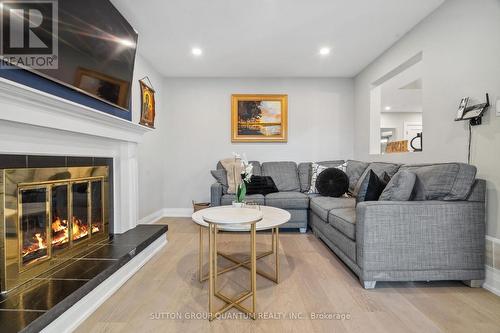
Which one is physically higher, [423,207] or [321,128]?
[321,128]

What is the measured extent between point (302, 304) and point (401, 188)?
1.21 meters

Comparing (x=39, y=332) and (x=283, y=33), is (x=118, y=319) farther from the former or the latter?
(x=283, y=33)

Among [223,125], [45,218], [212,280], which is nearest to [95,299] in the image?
[45,218]

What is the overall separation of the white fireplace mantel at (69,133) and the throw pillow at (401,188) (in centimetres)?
248

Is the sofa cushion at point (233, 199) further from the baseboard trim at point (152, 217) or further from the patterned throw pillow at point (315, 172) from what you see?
the baseboard trim at point (152, 217)

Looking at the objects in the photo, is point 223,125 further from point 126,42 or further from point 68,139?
point 68,139

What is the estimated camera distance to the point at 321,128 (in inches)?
167

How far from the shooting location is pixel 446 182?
190cm

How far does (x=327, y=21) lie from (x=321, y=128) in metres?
2.00

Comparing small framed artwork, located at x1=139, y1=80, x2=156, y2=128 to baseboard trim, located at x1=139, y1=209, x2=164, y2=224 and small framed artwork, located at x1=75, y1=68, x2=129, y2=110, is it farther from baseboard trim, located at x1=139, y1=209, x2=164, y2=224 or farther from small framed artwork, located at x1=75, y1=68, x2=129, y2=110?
baseboard trim, located at x1=139, y1=209, x2=164, y2=224

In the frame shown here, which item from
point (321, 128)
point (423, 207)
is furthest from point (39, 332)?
point (321, 128)
